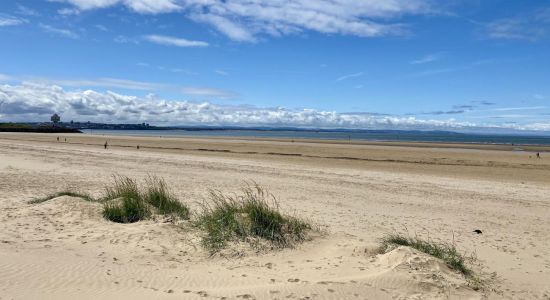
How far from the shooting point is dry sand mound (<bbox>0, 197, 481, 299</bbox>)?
5.80 m

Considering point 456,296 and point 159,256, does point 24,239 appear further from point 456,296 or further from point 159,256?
point 456,296

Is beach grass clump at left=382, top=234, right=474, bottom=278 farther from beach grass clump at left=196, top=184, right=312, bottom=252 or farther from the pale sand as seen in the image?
beach grass clump at left=196, top=184, right=312, bottom=252

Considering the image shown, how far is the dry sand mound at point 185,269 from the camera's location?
19.0 feet

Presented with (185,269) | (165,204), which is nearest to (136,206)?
(165,204)

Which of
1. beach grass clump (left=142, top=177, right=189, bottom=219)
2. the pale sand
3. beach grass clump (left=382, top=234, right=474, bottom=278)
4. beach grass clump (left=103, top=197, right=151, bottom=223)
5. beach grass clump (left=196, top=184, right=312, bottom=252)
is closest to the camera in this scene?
the pale sand

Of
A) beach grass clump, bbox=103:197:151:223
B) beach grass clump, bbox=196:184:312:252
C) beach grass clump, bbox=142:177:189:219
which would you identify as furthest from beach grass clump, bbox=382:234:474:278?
beach grass clump, bbox=103:197:151:223

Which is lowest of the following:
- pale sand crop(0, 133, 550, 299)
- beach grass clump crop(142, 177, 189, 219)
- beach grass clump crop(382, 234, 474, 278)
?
pale sand crop(0, 133, 550, 299)

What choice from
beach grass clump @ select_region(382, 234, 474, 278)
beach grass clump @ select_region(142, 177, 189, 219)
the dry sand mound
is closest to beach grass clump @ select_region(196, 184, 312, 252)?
the dry sand mound

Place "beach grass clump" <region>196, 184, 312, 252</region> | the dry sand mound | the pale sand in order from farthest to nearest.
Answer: "beach grass clump" <region>196, 184, 312, 252</region> < the pale sand < the dry sand mound

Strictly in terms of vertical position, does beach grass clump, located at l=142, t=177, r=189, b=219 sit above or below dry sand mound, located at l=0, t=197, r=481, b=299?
above

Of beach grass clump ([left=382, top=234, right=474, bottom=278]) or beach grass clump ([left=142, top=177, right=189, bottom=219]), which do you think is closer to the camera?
beach grass clump ([left=382, top=234, right=474, bottom=278])

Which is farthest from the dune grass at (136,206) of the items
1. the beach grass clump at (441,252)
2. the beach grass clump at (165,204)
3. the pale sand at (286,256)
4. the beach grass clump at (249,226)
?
the beach grass clump at (441,252)

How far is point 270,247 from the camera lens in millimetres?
7766

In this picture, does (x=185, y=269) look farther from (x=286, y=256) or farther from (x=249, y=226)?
(x=249, y=226)
